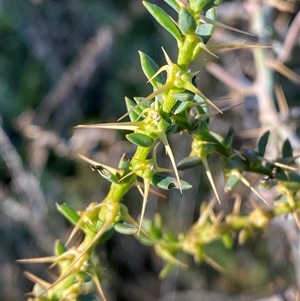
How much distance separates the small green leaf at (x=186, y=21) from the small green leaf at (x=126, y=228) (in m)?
0.25

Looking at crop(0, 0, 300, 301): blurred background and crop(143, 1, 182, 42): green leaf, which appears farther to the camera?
crop(0, 0, 300, 301): blurred background

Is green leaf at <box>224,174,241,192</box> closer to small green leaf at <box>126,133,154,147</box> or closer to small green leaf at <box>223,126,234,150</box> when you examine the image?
small green leaf at <box>223,126,234,150</box>

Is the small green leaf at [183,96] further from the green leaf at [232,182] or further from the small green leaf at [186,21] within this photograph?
the green leaf at [232,182]

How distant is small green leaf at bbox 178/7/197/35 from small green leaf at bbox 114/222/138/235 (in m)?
0.25

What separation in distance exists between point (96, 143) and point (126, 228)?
4.77 ft

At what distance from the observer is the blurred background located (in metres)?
2.23

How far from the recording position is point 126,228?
0.62 meters

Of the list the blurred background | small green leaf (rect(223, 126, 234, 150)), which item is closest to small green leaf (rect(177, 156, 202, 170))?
small green leaf (rect(223, 126, 234, 150))

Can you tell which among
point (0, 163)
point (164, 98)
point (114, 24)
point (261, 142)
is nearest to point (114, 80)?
point (114, 24)

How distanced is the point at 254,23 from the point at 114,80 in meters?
1.38

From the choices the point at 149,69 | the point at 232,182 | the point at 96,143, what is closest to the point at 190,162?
the point at 232,182

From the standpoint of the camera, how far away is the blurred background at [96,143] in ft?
7.31

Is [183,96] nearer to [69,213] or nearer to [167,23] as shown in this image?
[167,23]

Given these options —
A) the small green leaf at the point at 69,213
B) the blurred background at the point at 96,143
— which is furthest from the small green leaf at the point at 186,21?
the blurred background at the point at 96,143
